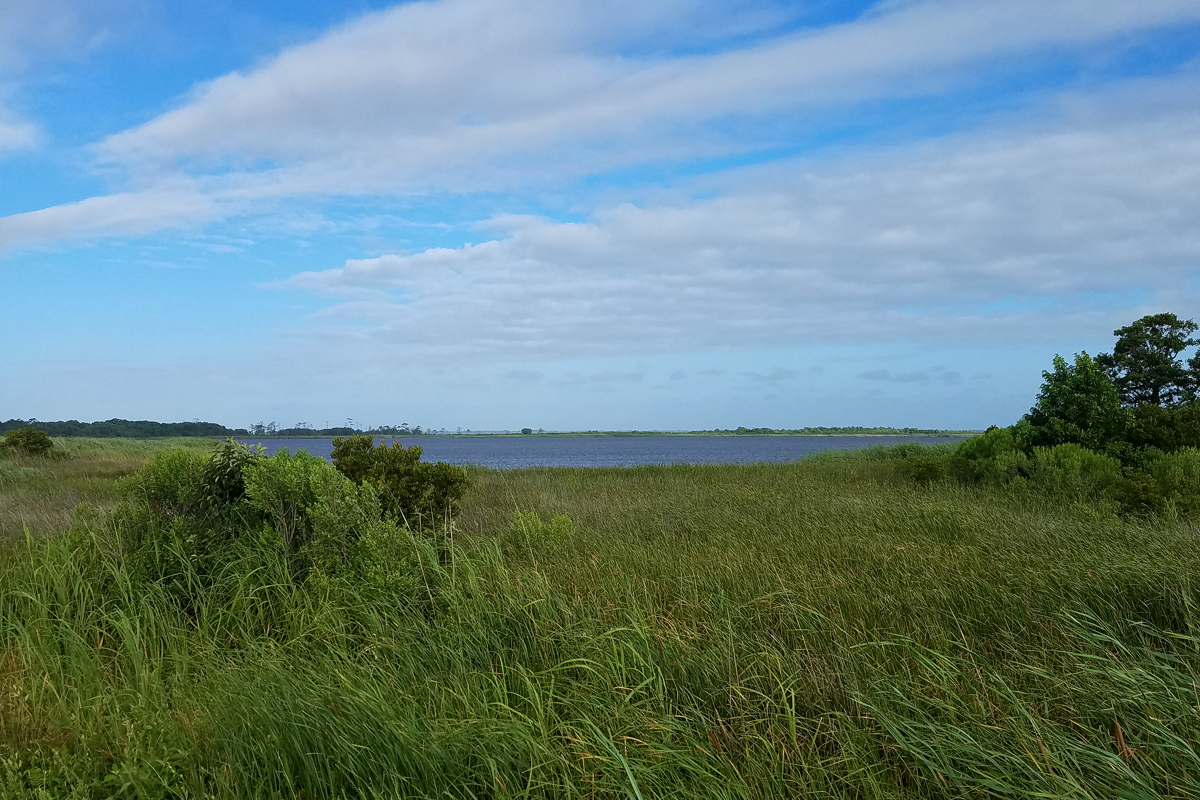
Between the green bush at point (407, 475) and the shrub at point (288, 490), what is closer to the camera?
the shrub at point (288, 490)

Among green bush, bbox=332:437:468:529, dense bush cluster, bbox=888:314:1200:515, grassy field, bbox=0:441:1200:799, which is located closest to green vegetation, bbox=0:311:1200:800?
grassy field, bbox=0:441:1200:799

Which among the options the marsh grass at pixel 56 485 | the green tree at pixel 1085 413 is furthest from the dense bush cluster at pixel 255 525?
the green tree at pixel 1085 413

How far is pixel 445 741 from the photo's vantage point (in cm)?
346

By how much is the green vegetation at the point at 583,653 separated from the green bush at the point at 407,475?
2.23 ft

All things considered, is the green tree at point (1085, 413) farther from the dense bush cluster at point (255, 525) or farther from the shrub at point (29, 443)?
the shrub at point (29, 443)

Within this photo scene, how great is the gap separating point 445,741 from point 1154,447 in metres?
16.9

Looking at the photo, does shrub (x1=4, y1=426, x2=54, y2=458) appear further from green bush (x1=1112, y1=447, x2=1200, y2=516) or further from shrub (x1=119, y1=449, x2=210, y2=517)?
green bush (x1=1112, y1=447, x2=1200, y2=516)

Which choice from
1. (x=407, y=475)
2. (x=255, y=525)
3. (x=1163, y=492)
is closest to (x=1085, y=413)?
(x=1163, y=492)

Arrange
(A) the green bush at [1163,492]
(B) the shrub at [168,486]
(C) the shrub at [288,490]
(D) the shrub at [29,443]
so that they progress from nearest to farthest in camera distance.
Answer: (C) the shrub at [288,490] < (B) the shrub at [168,486] < (A) the green bush at [1163,492] < (D) the shrub at [29,443]

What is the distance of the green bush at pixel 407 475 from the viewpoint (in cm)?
1048

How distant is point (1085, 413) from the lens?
609 inches

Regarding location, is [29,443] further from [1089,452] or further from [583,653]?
[1089,452]

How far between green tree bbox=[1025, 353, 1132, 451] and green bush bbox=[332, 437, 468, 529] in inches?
488

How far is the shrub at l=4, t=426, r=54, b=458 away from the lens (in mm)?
29891
